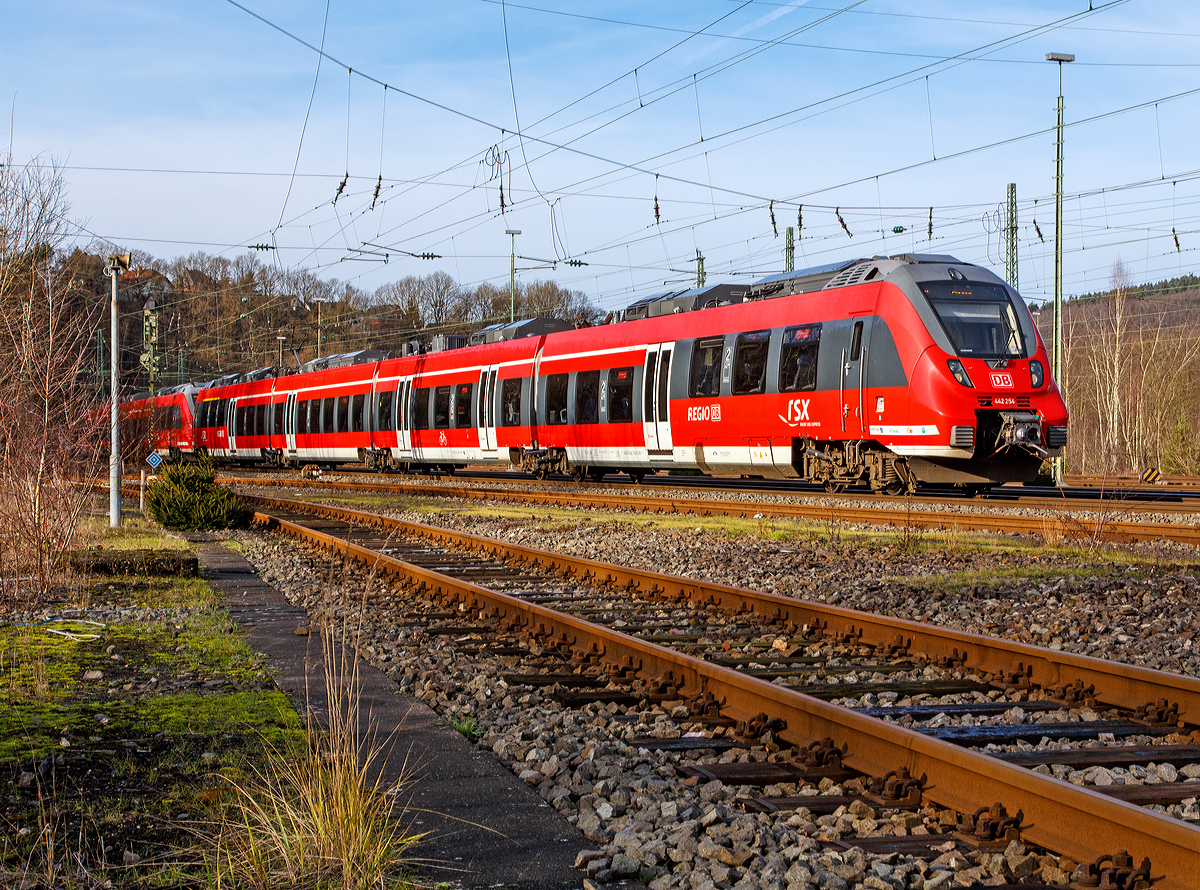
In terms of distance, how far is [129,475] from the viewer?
42.3 metres

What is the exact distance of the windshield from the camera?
53.6ft

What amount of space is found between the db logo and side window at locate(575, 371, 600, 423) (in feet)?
11.6

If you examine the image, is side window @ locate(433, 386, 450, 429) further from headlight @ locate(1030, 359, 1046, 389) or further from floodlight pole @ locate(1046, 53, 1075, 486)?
headlight @ locate(1030, 359, 1046, 389)

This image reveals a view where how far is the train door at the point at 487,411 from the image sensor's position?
28.4 meters

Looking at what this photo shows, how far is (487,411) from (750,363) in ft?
34.6

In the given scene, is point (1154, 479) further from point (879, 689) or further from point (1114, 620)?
point (879, 689)

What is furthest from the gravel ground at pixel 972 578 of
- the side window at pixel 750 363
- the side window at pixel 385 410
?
the side window at pixel 385 410

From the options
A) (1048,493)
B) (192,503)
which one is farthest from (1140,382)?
(192,503)

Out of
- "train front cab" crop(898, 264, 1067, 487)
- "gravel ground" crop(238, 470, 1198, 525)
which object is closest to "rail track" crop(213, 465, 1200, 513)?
"gravel ground" crop(238, 470, 1198, 525)

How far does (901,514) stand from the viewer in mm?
15188

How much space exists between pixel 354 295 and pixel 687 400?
210 feet

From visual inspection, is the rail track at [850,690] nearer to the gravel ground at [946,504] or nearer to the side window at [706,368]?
the gravel ground at [946,504]

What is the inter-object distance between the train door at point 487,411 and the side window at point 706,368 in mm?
8286

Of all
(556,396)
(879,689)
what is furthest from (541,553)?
(556,396)
